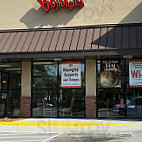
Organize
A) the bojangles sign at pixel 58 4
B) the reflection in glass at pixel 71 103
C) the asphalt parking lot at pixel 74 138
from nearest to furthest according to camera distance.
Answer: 1. the asphalt parking lot at pixel 74 138
2. the reflection in glass at pixel 71 103
3. the bojangles sign at pixel 58 4

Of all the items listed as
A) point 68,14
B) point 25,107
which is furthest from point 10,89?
point 68,14

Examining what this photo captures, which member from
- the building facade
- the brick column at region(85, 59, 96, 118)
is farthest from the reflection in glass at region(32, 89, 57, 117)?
the brick column at region(85, 59, 96, 118)

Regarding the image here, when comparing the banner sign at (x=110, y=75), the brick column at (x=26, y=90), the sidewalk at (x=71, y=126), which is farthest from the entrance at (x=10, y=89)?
the banner sign at (x=110, y=75)

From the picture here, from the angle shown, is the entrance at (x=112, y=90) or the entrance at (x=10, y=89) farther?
the entrance at (x=10, y=89)

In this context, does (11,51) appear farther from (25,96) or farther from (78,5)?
(78,5)

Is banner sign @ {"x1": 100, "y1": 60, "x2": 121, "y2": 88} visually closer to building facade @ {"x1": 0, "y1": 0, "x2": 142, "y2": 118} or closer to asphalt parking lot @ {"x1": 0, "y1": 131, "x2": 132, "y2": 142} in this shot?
building facade @ {"x1": 0, "y1": 0, "x2": 142, "y2": 118}

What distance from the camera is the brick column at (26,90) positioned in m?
17.4

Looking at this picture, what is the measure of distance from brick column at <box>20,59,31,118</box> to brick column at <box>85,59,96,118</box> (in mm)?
3730

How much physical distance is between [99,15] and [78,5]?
4.85 feet

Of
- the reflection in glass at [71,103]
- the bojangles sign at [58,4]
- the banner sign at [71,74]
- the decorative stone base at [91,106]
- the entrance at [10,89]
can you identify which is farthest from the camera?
the entrance at [10,89]

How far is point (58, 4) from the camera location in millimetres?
17578

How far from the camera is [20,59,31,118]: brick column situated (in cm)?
1741

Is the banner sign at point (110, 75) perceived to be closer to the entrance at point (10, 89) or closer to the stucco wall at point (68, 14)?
the stucco wall at point (68, 14)

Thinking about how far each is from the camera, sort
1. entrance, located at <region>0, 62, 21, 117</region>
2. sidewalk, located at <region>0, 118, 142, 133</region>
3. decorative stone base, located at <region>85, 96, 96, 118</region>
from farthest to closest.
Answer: entrance, located at <region>0, 62, 21, 117</region>
decorative stone base, located at <region>85, 96, 96, 118</region>
sidewalk, located at <region>0, 118, 142, 133</region>
